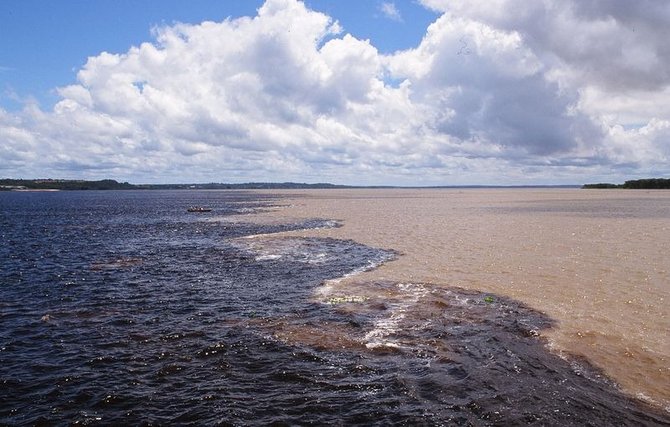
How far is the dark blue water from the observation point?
458 inches

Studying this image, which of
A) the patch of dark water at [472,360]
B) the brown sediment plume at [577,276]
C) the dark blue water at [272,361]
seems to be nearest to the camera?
the patch of dark water at [472,360]

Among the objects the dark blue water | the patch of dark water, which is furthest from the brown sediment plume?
the dark blue water

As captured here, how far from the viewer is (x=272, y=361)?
1498 cm

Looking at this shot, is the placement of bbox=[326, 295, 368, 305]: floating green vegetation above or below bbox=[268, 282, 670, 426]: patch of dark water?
below

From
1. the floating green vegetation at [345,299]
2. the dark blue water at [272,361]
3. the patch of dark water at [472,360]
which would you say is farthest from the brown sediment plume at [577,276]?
the floating green vegetation at [345,299]

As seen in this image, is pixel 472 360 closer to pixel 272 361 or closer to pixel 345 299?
pixel 272 361

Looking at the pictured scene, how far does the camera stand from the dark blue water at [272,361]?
11625 mm

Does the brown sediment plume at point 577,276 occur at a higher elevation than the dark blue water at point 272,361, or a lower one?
higher

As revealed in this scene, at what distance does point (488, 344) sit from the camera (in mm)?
16031

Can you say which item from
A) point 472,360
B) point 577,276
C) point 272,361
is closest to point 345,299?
point 272,361

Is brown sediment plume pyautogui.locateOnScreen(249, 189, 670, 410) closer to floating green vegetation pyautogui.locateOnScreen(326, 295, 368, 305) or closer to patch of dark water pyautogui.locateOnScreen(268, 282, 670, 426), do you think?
patch of dark water pyautogui.locateOnScreen(268, 282, 670, 426)

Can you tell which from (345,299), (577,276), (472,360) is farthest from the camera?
(577,276)

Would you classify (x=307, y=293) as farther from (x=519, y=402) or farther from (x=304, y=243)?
(x=304, y=243)

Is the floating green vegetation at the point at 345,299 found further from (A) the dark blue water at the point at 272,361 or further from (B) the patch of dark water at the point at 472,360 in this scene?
(A) the dark blue water at the point at 272,361
